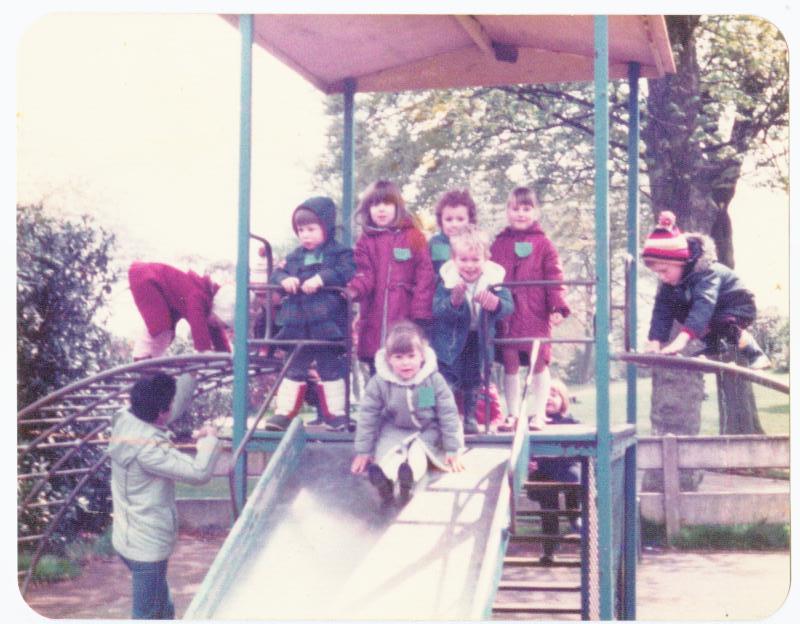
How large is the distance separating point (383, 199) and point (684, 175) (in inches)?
212

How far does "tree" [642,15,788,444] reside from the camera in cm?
855

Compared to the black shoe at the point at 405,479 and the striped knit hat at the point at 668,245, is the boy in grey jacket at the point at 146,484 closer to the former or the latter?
the black shoe at the point at 405,479

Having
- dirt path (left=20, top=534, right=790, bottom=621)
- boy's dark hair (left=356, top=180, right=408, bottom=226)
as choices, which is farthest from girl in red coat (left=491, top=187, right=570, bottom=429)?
dirt path (left=20, top=534, right=790, bottom=621)

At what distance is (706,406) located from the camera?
39.4 ft

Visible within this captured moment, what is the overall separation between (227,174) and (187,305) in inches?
99.4

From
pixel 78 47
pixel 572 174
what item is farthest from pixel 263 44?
pixel 572 174

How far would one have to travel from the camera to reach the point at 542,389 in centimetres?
577

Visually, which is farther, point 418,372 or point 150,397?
point 150,397

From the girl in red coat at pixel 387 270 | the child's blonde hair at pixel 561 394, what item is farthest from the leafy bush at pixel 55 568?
the child's blonde hair at pixel 561 394

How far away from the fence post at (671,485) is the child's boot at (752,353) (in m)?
5.07

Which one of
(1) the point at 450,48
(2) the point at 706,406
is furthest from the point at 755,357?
(2) the point at 706,406

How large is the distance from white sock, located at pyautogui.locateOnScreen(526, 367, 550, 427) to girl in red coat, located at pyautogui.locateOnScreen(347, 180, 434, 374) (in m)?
0.64

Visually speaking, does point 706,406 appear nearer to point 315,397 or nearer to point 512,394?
point 512,394

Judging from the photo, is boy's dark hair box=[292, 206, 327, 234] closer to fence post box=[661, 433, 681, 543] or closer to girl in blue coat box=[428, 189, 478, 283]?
girl in blue coat box=[428, 189, 478, 283]
